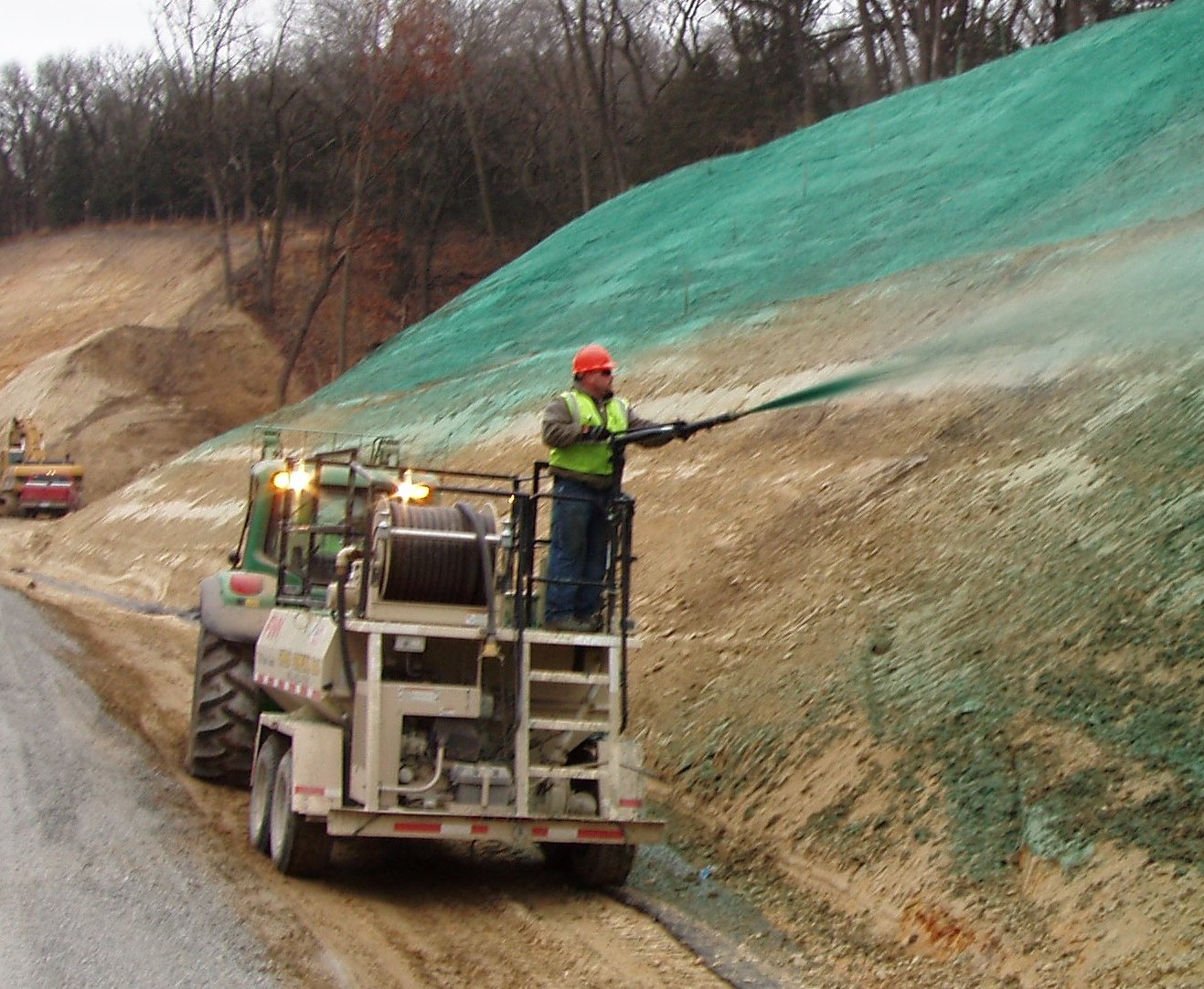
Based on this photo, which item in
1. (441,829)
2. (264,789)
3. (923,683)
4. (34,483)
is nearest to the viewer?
(441,829)

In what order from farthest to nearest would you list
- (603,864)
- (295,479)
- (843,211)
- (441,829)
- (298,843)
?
(843,211) → (295,479) → (603,864) → (298,843) → (441,829)

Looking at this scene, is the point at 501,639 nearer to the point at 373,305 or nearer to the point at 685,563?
the point at 685,563

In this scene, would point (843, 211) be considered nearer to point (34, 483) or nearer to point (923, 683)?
point (923, 683)

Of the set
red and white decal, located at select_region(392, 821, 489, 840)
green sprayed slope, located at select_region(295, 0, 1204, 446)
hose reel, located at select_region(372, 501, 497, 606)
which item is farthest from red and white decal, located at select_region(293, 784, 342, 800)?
green sprayed slope, located at select_region(295, 0, 1204, 446)

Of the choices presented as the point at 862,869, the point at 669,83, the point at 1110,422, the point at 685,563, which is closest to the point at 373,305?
the point at 669,83

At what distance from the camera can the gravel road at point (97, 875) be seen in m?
7.46

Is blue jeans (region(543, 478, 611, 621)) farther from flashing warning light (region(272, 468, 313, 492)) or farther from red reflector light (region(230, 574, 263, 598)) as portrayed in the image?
red reflector light (region(230, 574, 263, 598))

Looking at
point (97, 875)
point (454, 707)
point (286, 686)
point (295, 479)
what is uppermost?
point (295, 479)

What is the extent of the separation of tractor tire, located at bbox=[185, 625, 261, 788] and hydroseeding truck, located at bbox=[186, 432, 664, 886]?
5.56 ft

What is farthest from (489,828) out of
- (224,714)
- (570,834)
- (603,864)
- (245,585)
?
(245,585)

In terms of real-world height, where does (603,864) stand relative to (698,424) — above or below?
below

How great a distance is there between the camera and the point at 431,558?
9078 mm

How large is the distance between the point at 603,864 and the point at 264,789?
2.22 metres

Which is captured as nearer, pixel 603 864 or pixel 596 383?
pixel 603 864
